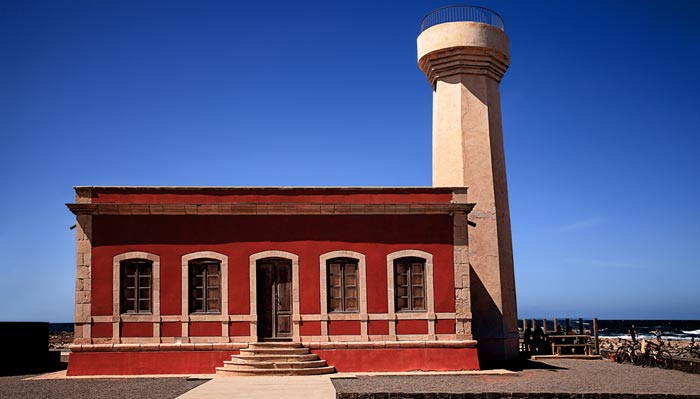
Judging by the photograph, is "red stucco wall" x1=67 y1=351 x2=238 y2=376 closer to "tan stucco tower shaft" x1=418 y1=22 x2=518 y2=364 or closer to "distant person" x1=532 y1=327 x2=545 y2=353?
"tan stucco tower shaft" x1=418 y1=22 x2=518 y2=364

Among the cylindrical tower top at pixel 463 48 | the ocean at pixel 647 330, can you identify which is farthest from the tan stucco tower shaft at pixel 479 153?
the ocean at pixel 647 330

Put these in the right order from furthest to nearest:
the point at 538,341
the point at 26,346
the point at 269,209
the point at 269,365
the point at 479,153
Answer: the point at 538,341
the point at 26,346
the point at 479,153
the point at 269,209
the point at 269,365

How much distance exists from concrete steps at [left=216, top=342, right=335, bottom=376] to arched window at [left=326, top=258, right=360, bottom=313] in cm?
135

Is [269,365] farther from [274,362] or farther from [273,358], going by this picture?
[273,358]

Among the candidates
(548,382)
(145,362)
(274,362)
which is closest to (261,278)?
(274,362)

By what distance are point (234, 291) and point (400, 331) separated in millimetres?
4071

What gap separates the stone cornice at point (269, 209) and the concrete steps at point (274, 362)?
10.5 feet

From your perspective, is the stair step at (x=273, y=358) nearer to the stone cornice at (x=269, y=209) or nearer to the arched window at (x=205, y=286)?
the arched window at (x=205, y=286)

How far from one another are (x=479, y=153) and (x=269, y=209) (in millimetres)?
6802

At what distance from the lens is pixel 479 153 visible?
891 inches

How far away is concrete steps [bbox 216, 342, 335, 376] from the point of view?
1773cm

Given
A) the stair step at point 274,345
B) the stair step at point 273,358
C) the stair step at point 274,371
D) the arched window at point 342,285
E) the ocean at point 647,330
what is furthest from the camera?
the ocean at point 647,330

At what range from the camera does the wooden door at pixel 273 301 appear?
19.0 metres

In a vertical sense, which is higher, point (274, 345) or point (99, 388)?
point (274, 345)
